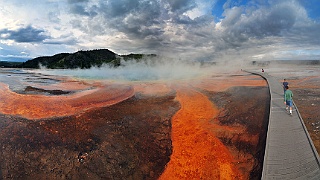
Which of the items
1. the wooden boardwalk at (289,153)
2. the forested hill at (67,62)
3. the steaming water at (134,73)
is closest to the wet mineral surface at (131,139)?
the wooden boardwalk at (289,153)

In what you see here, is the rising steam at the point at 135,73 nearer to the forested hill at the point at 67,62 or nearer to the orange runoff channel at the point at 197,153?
the orange runoff channel at the point at 197,153

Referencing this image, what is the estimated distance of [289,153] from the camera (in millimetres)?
6539

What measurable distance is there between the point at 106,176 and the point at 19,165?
3149 mm

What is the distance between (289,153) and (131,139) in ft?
19.2

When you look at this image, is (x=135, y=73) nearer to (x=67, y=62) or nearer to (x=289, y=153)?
(x=289, y=153)

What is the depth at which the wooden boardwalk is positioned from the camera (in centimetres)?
568

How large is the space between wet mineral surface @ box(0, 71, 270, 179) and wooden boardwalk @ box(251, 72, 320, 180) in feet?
2.63

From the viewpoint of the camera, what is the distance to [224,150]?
324 inches

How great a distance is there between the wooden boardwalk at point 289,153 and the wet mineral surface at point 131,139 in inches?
31.6

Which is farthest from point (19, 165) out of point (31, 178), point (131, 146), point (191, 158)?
point (191, 158)

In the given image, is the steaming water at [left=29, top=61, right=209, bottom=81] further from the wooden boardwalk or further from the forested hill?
the forested hill

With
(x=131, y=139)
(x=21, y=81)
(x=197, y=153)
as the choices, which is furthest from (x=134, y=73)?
(x=197, y=153)

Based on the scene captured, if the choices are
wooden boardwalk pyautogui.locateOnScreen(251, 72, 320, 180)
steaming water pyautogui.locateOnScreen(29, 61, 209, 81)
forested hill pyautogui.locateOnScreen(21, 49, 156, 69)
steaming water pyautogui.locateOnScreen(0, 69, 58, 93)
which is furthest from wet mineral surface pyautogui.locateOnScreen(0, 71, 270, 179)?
forested hill pyautogui.locateOnScreen(21, 49, 156, 69)

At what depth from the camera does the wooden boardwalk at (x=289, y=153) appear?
568 centimetres
